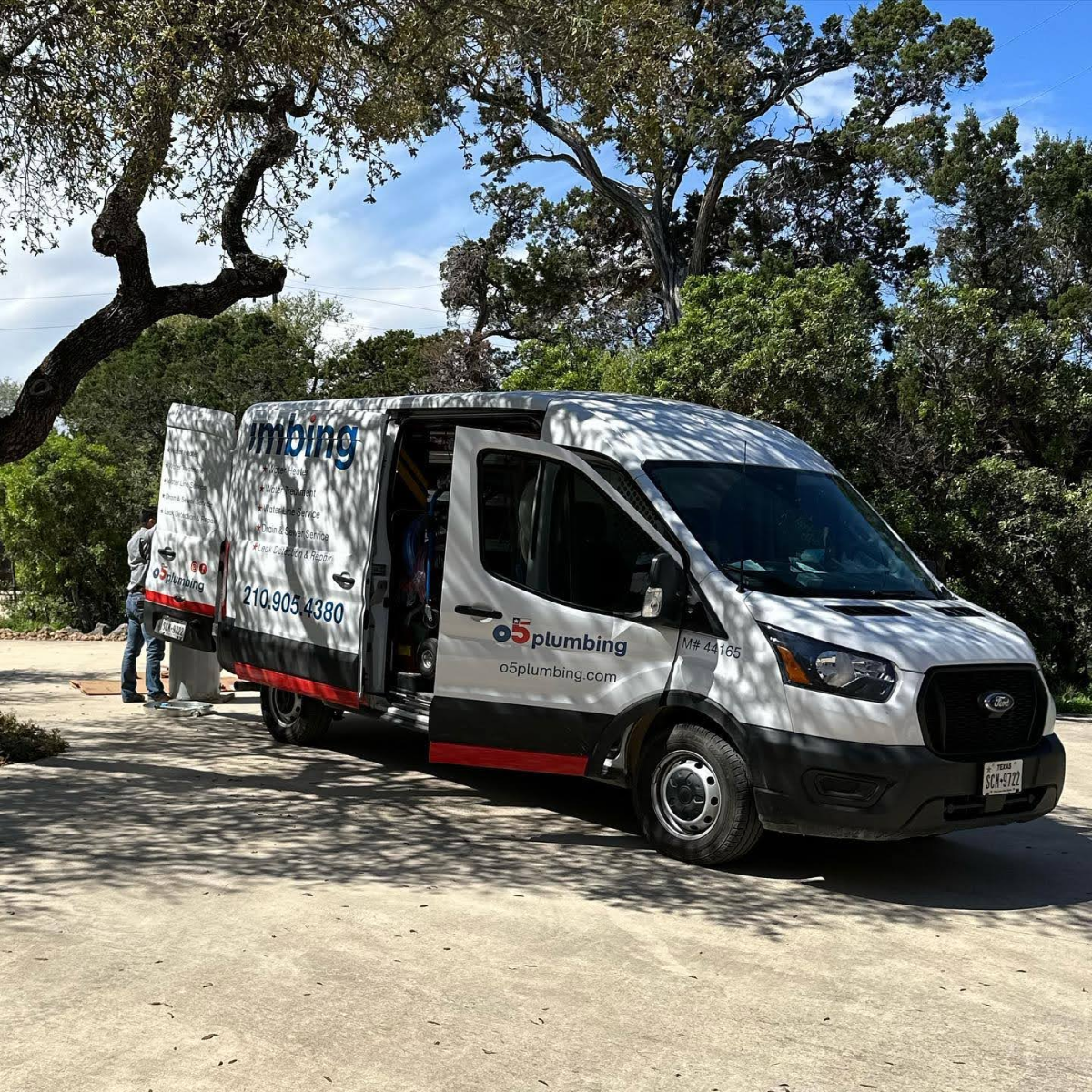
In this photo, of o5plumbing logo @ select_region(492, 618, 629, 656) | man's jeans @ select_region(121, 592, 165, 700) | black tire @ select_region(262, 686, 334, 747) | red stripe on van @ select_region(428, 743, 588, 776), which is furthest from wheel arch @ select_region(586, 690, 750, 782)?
man's jeans @ select_region(121, 592, 165, 700)

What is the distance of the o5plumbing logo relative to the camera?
7.36 m

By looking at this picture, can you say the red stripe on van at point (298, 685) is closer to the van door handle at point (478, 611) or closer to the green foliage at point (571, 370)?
the van door handle at point (478, 611)

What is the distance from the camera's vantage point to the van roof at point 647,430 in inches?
303

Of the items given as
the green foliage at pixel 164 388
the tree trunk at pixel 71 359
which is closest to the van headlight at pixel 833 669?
the tree trunk at pixel 71 359

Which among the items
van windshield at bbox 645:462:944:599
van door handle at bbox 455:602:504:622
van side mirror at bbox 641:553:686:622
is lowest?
van door handle at bbox 455:602:504:622

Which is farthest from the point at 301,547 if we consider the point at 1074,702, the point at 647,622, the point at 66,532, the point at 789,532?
the point at 66,532

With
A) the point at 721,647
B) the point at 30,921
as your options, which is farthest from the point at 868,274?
the point at 30,921

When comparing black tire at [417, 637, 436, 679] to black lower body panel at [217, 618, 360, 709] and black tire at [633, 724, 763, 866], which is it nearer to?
black lower body panel at [217, 618, 360, 709]

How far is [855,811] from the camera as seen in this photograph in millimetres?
6457

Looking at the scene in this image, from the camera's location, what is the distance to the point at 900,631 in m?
6.64

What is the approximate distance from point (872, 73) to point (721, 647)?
24808 mm

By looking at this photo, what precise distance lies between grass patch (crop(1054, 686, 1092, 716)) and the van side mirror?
10175 millimetres

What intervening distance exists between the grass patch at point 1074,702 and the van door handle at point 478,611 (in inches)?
398

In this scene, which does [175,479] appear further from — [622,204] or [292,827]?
[622,204]
